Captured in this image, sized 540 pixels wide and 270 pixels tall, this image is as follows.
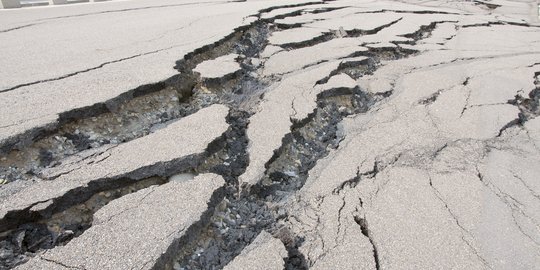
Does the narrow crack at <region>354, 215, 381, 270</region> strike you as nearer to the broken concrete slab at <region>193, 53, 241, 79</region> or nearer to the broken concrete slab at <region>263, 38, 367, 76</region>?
the broken concrete slab at <region>193, 53, 241, 79</region>

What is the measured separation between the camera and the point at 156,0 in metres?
7.42

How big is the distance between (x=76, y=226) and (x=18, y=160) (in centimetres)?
72

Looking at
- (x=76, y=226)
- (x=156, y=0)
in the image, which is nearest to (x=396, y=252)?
(x=76, y=226)

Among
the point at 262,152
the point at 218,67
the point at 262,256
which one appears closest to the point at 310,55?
the point at 218,67

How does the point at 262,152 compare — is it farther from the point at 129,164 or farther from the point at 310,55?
the point at 310,55

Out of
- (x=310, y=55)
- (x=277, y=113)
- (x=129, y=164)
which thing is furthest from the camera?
(x=310, y=55)

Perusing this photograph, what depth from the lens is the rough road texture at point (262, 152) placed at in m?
1.76

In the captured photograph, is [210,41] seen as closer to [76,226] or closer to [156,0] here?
[76,226]

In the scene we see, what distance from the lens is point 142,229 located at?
174cm

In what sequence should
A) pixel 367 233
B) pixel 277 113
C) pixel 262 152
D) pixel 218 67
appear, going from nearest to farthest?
pixel 367 233 < pixel 262 152 < pixel 277 113 < pixel 218 67

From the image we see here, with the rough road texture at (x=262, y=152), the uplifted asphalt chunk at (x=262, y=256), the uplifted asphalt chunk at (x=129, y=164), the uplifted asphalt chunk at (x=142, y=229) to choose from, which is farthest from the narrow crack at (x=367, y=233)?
the uplifted asphalt chunk at (x=129, y=164)

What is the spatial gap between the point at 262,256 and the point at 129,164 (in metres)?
0.99

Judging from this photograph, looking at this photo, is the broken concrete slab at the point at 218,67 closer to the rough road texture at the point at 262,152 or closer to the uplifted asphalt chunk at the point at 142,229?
the rough road texture at the point at 262,152

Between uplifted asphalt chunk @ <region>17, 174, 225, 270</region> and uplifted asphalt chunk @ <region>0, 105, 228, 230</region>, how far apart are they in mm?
165
